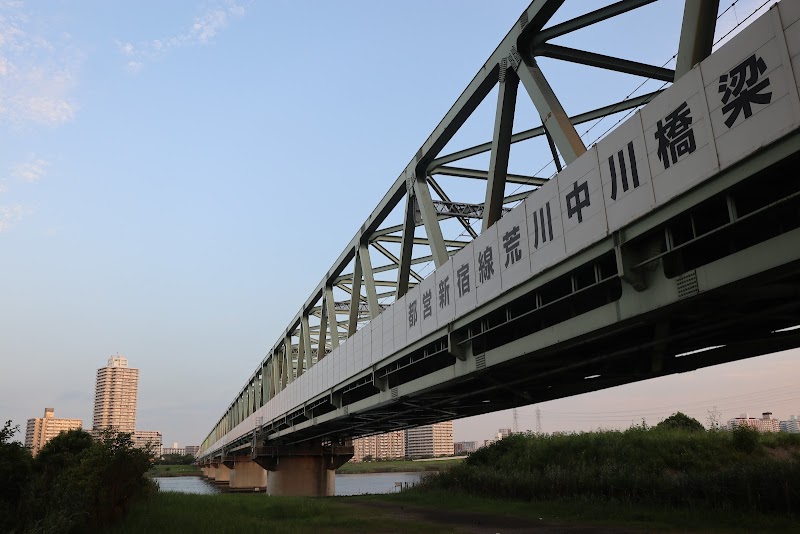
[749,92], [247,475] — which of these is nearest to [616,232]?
[749,92]

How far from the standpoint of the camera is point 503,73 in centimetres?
1575

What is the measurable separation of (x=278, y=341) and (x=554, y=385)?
1495 inches

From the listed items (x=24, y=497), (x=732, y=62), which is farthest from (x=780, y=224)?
(x=24, y=497)

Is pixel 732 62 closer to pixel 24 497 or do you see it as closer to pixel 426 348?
pixel 426 348

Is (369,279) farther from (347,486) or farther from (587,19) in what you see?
(347,486)

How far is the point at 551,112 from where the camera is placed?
13.6 metres

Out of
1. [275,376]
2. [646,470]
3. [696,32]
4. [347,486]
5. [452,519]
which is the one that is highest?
[696,32]

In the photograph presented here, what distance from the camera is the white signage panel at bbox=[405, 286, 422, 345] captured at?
65.1ft

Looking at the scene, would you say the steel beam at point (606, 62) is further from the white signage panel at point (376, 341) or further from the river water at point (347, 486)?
the river water at point (347, 486)

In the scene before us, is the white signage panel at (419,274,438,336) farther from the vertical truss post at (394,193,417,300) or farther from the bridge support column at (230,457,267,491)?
the bridge support column at (230,457,267,491)

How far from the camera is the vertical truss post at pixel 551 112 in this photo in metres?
12.9

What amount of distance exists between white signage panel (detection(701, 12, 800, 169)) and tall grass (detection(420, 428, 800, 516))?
14.2 m

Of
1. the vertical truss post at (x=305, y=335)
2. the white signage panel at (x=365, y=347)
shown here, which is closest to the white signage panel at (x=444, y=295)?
the white signage panel at (x=365, y=347)

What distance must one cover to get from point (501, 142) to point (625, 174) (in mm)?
5393
